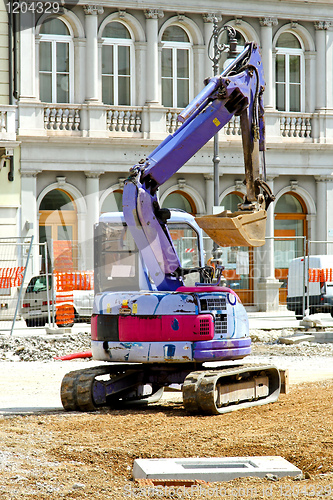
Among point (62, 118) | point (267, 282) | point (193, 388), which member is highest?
point (62, 118)

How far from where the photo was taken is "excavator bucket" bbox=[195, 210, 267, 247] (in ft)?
31.8

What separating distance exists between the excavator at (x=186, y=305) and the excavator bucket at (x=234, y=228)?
0.01 meters

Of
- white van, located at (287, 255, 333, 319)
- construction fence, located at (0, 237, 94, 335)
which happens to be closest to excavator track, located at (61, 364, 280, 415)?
construction fence, located at (0, 237, 94, 335)

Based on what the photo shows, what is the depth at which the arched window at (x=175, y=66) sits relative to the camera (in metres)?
29.0

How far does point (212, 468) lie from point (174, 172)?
175 inches

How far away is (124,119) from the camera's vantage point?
2817 centimetres

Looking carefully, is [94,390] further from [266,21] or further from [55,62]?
[266,21]

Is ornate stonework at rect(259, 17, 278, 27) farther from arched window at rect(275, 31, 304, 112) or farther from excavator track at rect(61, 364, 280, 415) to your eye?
excavator track at rect(61, 364, 280, 415)

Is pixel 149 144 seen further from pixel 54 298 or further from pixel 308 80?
pixel 54 298

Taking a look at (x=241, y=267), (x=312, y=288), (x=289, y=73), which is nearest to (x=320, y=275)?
(x=312, y=288)

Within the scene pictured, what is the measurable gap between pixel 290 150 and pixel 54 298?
13.2 meters

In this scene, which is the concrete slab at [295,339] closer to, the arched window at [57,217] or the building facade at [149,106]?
the building facade at [149,106]

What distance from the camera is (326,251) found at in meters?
25.2

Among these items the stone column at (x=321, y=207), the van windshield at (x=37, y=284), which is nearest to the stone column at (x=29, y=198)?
the van windshield at (x=37, y=284)
